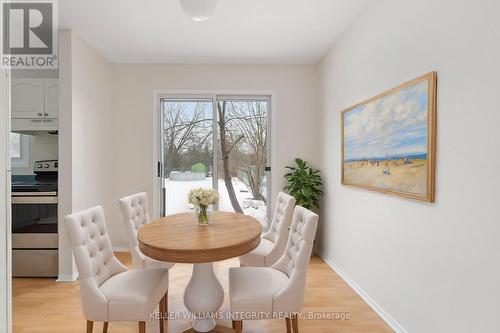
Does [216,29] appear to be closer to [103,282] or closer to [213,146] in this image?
[213,146]

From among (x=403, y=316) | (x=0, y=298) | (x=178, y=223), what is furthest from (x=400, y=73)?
(x=0, y=298)

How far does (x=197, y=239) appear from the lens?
1.74m

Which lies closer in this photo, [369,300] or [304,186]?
[369,300]

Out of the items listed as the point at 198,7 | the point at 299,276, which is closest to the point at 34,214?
the point at 198,7

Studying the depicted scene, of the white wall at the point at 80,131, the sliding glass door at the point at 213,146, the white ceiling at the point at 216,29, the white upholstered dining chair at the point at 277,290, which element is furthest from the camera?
the sliding glass door at the point at 213,146

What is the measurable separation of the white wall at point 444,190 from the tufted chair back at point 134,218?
2.06 meters

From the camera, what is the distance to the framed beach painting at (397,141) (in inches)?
71.6

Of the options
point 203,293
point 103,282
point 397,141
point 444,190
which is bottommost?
point 203,293

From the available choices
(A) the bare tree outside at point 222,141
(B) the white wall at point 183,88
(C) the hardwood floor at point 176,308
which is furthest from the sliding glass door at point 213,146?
(C) the hardwood floor at point 176,308

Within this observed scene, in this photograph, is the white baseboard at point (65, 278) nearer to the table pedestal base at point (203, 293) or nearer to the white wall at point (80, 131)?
the white wall at point (80, 131)

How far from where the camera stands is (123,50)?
11.9 ft

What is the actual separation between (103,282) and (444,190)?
2213 millimetres

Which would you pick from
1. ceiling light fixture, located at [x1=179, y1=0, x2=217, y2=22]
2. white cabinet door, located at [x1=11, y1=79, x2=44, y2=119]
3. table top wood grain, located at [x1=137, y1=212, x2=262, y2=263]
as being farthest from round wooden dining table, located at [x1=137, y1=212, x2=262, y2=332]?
white cabinet door, located at [x1=11, y1=79, x2=44, y2=119]

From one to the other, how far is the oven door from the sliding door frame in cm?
125
